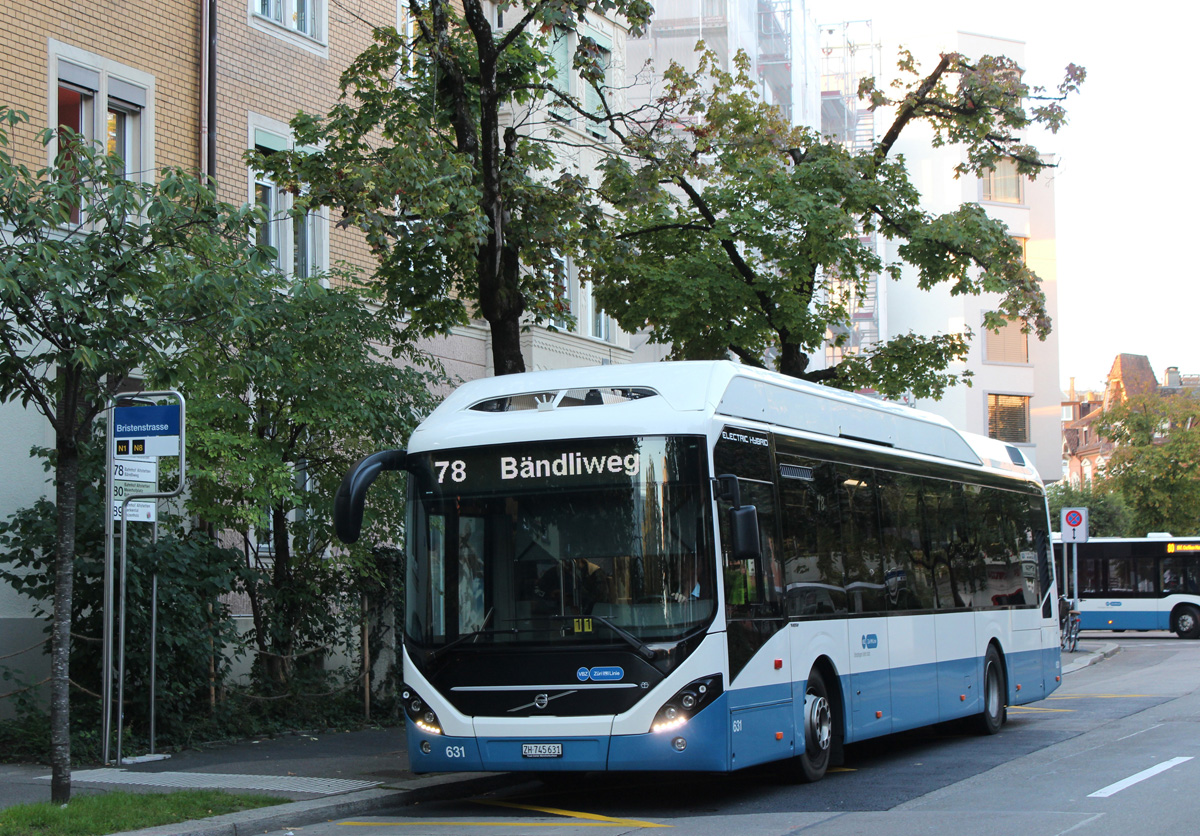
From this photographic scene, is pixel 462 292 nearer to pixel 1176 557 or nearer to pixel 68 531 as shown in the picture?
pixel 68 531

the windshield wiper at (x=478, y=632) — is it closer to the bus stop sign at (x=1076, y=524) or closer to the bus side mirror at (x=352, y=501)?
the bus side mirror at (x=352, y=501)

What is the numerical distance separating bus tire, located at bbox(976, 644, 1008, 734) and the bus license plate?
22.9 feet

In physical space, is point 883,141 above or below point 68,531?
above

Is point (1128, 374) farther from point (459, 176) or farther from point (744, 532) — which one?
point (744, 532)

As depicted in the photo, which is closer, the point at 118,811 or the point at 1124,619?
the point at 118,811

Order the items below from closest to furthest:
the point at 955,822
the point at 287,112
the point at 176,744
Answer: the point at 955,822 < the point at 176,744 < the point at 287,112

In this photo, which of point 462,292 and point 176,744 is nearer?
point 176,744

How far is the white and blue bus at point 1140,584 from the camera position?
39844 mm

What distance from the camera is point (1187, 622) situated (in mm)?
39812

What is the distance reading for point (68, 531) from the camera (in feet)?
31.9

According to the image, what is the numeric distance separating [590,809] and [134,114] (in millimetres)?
11177

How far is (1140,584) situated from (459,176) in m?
31.3

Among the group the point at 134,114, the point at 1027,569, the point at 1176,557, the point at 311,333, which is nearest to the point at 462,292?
the point at 311,333

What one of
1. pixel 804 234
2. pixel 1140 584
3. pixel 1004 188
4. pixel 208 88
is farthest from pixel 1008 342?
pixel 208 88
